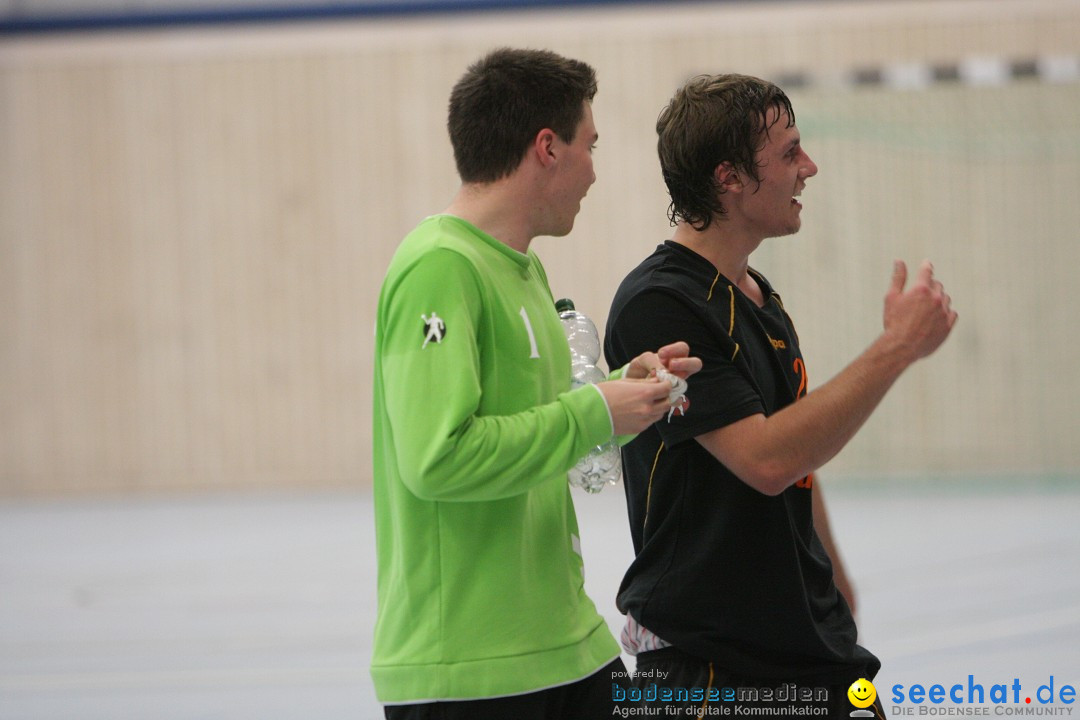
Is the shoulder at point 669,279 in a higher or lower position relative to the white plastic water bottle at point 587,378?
higher

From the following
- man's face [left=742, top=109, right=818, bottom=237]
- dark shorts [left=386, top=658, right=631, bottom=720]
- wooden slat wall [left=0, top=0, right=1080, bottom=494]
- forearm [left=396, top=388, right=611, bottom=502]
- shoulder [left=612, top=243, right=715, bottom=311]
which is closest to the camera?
forearm [left=396, top=388, right=611, bottom=502]

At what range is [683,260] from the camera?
225cm

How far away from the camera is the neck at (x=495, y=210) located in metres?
2.06

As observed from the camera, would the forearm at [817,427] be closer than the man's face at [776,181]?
Yes

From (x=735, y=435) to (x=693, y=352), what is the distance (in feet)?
0.56

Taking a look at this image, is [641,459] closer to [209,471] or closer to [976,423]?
[976,423]

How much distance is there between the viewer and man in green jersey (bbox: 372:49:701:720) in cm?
181

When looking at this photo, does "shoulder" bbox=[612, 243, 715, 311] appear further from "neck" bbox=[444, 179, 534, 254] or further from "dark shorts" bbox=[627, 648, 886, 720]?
"dark shorts" bbox=[627, 648, 886, 720]

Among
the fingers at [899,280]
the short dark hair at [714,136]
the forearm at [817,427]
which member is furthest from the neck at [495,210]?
the fingers at [899,280]

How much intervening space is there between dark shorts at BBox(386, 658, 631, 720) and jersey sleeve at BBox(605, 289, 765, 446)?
17.9 inches

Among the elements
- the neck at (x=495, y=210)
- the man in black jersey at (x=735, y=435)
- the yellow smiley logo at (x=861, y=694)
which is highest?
the neck at (x=495, y=210)

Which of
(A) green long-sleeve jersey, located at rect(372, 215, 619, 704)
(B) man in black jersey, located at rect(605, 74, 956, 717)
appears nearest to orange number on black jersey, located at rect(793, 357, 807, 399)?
(B) man in black jersey, located at rect(605, 74, 956, 717)

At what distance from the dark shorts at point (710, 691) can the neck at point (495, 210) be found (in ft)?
2.74

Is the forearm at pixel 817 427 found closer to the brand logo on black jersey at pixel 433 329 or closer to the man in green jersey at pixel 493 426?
the man in green jersey at pixel 493 426
